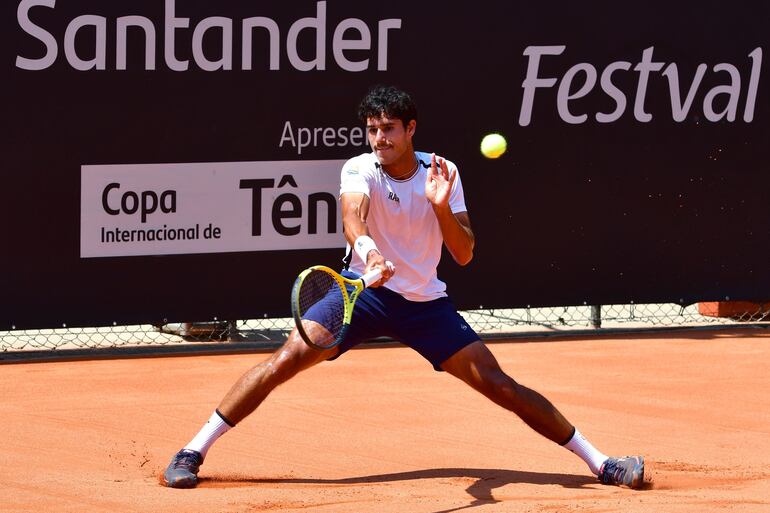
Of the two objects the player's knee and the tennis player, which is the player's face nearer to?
the tennis player

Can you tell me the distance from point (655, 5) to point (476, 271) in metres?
2.19

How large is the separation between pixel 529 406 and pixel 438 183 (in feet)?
3.07

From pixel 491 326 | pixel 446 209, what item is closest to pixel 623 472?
pixel 446 209

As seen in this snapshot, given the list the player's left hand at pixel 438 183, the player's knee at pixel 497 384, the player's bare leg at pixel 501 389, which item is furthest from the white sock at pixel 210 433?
the player's left hand at pixel 438 183

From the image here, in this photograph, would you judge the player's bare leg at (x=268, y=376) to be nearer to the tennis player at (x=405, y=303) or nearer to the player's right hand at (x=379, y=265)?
the tennis player at (x=405, y=303)

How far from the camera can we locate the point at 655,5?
9.48 m

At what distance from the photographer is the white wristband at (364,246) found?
16.4 ft

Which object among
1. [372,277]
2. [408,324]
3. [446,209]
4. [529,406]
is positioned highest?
[446,209]

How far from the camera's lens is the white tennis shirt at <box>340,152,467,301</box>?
544 centimetres

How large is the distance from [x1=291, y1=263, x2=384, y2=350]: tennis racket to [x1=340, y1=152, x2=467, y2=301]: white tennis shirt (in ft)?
0.55

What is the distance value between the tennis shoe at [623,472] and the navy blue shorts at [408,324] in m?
0.73

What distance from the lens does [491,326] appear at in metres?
9.89

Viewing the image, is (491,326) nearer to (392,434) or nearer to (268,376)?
(392,434)

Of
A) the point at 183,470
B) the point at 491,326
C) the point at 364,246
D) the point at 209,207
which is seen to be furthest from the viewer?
the point at 491,326
